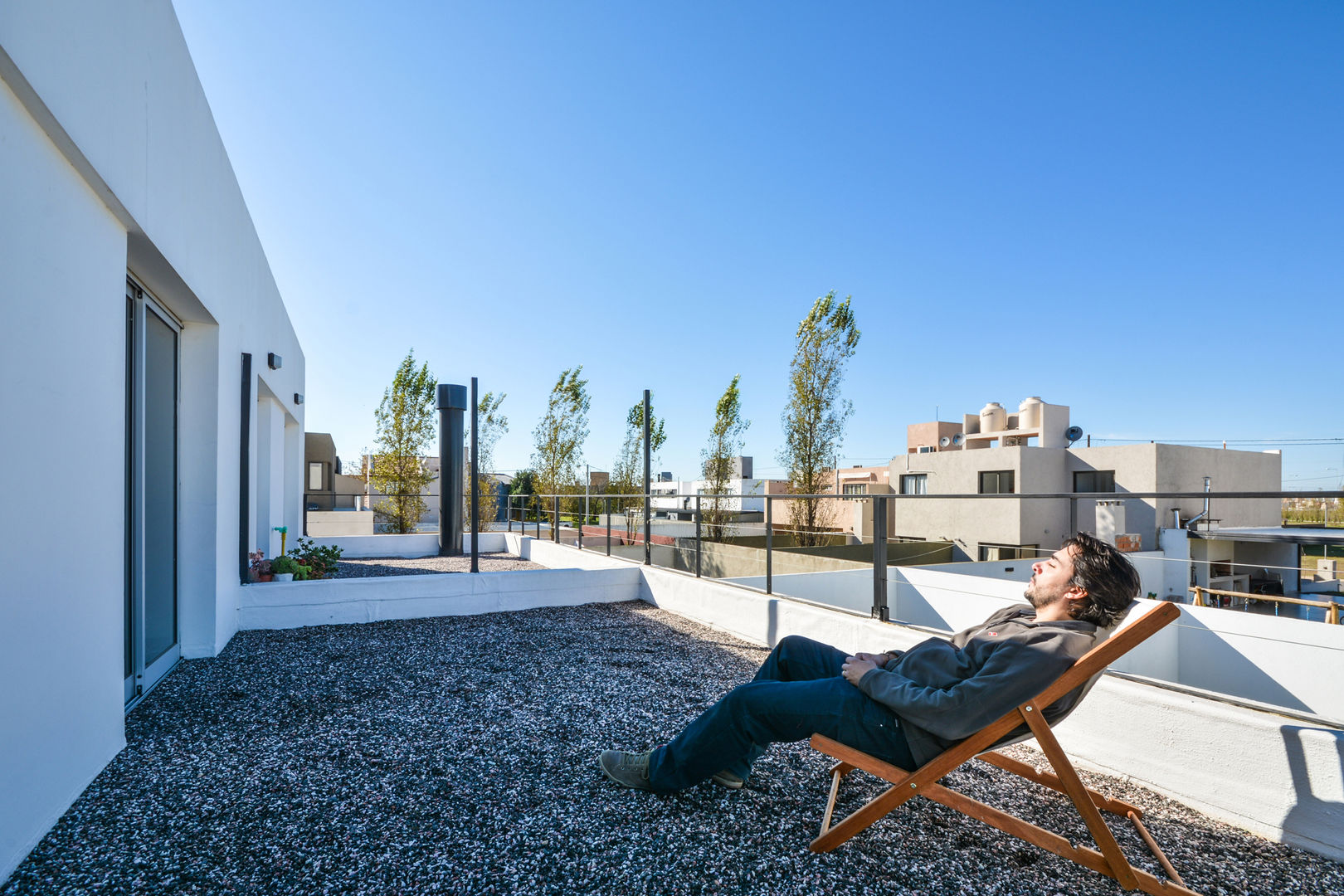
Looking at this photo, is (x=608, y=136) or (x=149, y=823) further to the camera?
(x=608, y=136)

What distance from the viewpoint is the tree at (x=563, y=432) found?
14555 mm

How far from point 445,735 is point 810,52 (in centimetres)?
824

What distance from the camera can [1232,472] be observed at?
61.7 ft

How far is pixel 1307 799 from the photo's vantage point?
1785 millimetres

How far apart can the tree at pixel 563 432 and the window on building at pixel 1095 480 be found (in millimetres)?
15653

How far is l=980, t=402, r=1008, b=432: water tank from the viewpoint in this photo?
25812 millimetres

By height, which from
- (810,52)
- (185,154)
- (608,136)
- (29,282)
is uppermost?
(810,52)

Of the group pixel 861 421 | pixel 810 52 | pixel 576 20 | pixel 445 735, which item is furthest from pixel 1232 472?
pixel 445 735

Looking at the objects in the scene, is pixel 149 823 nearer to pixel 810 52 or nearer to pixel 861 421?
pixel 810 52

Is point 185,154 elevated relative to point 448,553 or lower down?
elevated

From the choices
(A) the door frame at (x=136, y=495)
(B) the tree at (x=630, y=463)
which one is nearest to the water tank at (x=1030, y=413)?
(B) the tree at (x=630, y=463)

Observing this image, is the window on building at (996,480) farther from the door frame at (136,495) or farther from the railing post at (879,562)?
the door frame at (136,495)

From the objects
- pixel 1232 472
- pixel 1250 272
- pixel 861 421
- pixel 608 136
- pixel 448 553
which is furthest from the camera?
pixel 1250 272

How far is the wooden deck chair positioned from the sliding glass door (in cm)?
317
